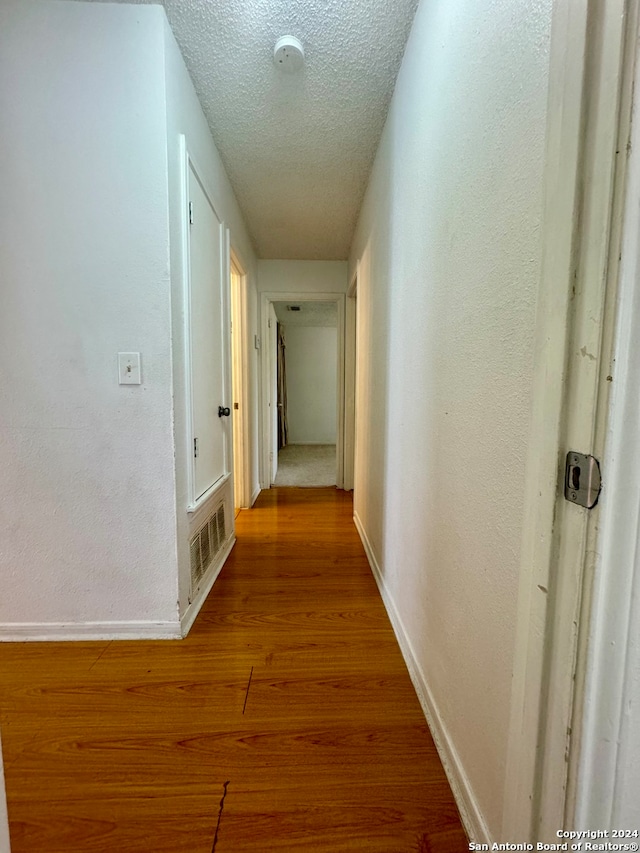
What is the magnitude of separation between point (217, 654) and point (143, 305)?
141 centimetres

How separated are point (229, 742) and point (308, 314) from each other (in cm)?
549

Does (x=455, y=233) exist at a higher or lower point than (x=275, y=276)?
lower

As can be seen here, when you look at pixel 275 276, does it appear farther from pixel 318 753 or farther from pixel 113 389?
pixel 318 753

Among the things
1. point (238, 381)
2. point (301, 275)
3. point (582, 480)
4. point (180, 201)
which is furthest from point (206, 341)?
point (301, 275)

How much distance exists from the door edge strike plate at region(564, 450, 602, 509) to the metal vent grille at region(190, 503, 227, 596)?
5.19 feet

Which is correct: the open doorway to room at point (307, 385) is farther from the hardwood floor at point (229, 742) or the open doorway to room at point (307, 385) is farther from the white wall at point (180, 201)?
the hardwood floor at point (229, 742)

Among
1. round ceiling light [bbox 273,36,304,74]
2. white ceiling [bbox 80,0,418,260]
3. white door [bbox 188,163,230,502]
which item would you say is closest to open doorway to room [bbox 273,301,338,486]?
white ceiling [bbox 80,0,418,260]

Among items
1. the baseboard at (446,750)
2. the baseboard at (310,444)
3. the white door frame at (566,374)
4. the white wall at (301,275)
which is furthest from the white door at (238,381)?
the baseboard at (310,444)

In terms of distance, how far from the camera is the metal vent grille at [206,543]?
1.67 metres

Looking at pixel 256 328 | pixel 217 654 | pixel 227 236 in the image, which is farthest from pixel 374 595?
pixel 256 328

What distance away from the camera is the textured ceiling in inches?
206

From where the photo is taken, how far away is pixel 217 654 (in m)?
1.38

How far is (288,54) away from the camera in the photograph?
1.39 metres

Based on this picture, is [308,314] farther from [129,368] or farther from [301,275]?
[129,368]
